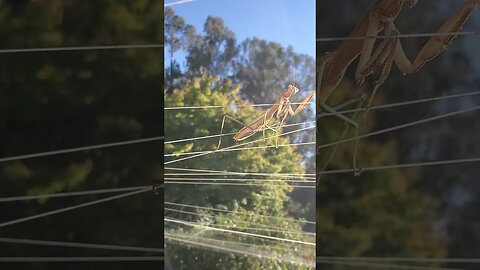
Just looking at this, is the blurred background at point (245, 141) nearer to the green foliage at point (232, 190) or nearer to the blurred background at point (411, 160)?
the green foliage at point (232, 190)

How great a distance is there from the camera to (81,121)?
230cm

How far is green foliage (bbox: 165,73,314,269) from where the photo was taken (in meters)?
2.50

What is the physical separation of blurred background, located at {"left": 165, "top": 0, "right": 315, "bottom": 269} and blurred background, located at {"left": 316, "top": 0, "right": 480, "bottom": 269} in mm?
114

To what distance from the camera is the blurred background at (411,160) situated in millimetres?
2498

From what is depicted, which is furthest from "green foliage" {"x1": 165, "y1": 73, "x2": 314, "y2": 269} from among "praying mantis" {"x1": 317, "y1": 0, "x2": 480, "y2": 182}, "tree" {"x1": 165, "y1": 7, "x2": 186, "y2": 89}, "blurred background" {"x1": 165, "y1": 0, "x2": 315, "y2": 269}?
"praying mantis" {"x1": 317, "y1": 0, "x2": 480, "y2": 182}

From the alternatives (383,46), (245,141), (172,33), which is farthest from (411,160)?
(172,33)

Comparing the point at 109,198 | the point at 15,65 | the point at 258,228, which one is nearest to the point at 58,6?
the point at 15,65

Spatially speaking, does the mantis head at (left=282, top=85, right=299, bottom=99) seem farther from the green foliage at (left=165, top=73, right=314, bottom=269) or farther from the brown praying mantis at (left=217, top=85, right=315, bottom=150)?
the green foliage at (left=165, top=73, right=314, bottom=269)

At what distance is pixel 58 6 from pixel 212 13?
2.13ft

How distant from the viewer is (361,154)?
251 cm

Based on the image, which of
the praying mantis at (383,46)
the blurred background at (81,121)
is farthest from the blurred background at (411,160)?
the blurred background at (81,121)

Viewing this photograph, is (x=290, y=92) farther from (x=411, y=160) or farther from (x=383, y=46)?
(x=411, y=160)

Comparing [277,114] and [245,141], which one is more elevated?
[277,114]

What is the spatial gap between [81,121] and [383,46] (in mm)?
1329
